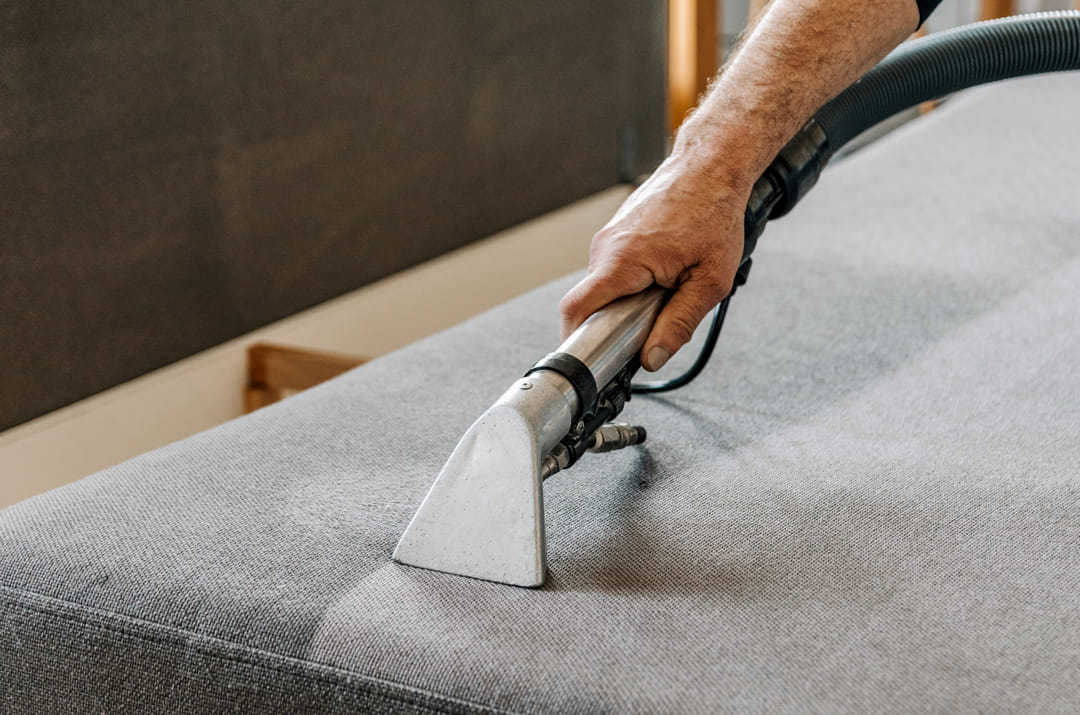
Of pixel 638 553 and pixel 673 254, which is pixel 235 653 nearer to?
pixel 638 553

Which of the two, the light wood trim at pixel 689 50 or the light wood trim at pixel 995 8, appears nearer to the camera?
the light wood trim at pixel 689 50

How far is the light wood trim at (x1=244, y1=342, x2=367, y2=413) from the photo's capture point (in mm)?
1566

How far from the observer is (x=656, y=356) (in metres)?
0.84

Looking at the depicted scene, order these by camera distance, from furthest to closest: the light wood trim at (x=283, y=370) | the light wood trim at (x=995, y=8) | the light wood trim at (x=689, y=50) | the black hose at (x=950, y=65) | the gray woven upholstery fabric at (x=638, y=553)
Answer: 1. the light wood trim at (x=995, y=8)
2. the light wood trim at (x=689, y=50)
3. the light wood trim at (x=283, y=370)
4. the black hose at (x=950, y=65)
5. the gray woven upholstery fabric at (x=638, y=553)

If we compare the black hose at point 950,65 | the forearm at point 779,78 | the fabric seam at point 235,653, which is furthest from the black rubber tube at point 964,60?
the fabric seam at point 235,653

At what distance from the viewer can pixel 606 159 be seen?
102 inches

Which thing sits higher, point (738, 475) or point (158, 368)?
point (738, 475)

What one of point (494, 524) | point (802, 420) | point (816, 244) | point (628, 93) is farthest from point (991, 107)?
point (494, 524)

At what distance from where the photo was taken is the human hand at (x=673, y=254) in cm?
84

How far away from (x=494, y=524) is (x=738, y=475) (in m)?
0.25

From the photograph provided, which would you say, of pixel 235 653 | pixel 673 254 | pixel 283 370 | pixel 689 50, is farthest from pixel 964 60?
pixel 689 50

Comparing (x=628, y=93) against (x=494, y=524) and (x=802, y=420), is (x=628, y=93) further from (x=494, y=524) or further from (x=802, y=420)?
(x=494, y=524)

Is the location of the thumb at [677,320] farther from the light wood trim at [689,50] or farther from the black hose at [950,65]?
the light wood trim at [689,50]

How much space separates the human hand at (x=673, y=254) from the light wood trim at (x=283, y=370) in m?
0.74
